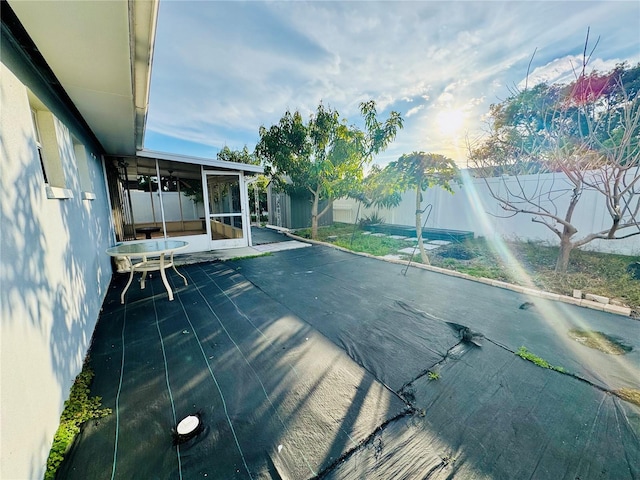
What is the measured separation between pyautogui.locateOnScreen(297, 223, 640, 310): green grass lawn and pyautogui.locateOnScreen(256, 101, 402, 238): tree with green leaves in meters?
2.33

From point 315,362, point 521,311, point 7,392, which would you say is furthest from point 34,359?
point 521,311

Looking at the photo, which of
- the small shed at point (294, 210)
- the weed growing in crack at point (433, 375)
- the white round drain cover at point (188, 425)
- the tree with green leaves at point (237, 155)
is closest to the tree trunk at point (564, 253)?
the weed growing in crack at point (433, 375)

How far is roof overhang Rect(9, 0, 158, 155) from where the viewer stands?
4.89ft

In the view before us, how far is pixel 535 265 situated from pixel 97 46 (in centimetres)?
726

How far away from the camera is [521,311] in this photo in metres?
3.27

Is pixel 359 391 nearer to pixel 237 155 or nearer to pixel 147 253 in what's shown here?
pixel 147 253

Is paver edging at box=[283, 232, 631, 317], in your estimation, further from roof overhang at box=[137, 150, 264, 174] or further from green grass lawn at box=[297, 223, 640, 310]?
roof overhang at box=[137, 150, 264, 174]

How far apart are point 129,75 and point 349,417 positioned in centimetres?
337

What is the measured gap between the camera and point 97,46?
72.8 inches

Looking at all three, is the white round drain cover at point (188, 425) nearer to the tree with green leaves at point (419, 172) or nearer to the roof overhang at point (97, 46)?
the roof overhang at point (97, 46)

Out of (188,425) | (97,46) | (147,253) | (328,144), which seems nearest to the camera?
(188,425)

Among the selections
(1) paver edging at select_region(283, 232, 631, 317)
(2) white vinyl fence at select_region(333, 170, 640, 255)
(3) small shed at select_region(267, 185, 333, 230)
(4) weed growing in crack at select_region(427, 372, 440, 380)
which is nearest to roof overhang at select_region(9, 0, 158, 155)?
(4) weed growing in crack at select_region(427, 372, 440, 380)

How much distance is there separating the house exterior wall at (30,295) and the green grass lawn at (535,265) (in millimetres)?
5554

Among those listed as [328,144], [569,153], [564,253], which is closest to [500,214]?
[569,153]
